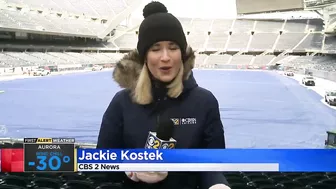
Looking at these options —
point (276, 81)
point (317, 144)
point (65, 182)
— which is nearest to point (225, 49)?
point (276, 81)

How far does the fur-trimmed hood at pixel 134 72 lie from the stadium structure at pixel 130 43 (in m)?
0.33

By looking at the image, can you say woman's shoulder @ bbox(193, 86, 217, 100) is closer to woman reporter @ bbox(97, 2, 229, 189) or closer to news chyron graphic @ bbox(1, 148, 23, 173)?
woman reporter @ bbox(97, 2, 229, 189)

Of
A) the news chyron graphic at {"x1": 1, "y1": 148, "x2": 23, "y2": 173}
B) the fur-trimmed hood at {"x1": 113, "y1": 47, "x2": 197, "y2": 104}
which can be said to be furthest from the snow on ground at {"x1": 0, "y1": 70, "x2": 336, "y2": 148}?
the fur-trimmed hood at {"x1": 113, "y1": 47, "x2": 197, "y2": 104}

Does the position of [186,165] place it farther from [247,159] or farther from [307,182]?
[307,182]

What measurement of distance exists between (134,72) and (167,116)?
0.22 metres

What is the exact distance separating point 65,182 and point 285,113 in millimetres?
4752

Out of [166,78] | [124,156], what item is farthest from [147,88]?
[124,156]

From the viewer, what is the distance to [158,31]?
1305 millimetres

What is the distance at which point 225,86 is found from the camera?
739 centimetres

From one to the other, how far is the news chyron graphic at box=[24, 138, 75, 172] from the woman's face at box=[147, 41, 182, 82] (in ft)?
3.47

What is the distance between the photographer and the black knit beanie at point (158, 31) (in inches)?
51.4

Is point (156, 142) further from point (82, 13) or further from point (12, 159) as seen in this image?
point (82, 13)

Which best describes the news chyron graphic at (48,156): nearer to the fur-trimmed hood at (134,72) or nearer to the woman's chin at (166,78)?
the fur-trimmed hood at (134,72)

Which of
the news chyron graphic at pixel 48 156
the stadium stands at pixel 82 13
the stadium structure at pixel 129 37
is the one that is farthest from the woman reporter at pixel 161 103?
the stadium stands at pixel 82 13
